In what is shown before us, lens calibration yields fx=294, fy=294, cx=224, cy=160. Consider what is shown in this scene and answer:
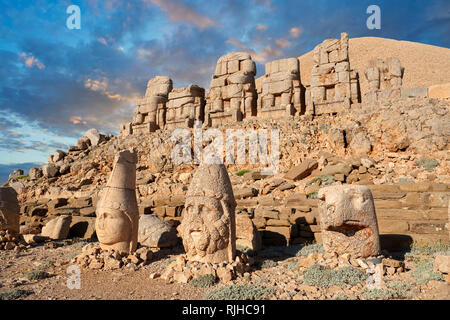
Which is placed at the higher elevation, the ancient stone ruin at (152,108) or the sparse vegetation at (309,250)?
the ancient stone ruin at (152,108)

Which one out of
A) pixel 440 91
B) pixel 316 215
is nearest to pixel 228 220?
pixel 316 215

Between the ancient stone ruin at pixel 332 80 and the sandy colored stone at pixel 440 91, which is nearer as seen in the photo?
the sandy colored stone at pixel 440 91

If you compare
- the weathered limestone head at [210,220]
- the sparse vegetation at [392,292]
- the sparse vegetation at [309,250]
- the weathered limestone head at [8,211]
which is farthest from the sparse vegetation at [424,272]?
the weathered limestone head at [8,211]

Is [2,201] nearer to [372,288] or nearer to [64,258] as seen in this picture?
[64,258]

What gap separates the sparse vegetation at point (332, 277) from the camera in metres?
4.85

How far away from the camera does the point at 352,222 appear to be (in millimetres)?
5766

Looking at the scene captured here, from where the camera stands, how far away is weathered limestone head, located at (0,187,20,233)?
28.9 ft

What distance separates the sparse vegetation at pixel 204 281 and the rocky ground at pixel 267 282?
0.02 meters

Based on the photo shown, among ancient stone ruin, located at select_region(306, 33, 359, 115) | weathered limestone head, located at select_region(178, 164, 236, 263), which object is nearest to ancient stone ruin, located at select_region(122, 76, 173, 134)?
ancient stone ruin, located at select_region(306, 33, 359, 115)

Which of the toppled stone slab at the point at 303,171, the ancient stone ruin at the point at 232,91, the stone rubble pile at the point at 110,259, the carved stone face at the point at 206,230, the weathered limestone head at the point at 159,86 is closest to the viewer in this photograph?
the carved stone face at the point at 206,230

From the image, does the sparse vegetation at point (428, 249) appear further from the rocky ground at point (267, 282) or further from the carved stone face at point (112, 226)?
the carved stone face at point (112, 226)

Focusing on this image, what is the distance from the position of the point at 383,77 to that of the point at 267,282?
15397 millimetres

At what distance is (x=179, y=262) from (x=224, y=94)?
51.1 ft
